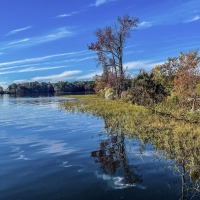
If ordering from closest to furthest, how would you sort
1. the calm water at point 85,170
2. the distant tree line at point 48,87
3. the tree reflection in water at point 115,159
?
the calm water at point 85,170, the tree reflection in water at point 115,159, the distant tree line at point 48,87

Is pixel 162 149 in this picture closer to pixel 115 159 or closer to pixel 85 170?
pixel 115 159

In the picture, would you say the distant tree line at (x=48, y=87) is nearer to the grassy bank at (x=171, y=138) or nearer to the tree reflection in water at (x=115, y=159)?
the grassy bank at (x=171, y=138)

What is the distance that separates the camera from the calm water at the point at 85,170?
5.23 metres

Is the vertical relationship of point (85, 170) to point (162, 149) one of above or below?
below

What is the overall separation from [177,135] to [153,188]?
4.31 metres

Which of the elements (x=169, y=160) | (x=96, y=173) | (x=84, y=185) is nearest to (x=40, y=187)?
(x=84, y=185)

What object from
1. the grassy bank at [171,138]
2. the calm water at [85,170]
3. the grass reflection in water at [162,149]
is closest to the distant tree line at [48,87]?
the grassy bank at [171,138]

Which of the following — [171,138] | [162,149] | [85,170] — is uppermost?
[171,138]

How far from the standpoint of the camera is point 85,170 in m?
6.59

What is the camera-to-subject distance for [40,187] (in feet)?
18.4

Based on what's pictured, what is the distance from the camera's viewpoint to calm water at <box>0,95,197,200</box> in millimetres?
5230

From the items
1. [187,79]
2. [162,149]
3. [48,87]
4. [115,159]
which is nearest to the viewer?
[115,159]

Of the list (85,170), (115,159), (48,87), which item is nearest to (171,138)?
(115,159)

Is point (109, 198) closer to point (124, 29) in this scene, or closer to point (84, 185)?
point (84, 185)
